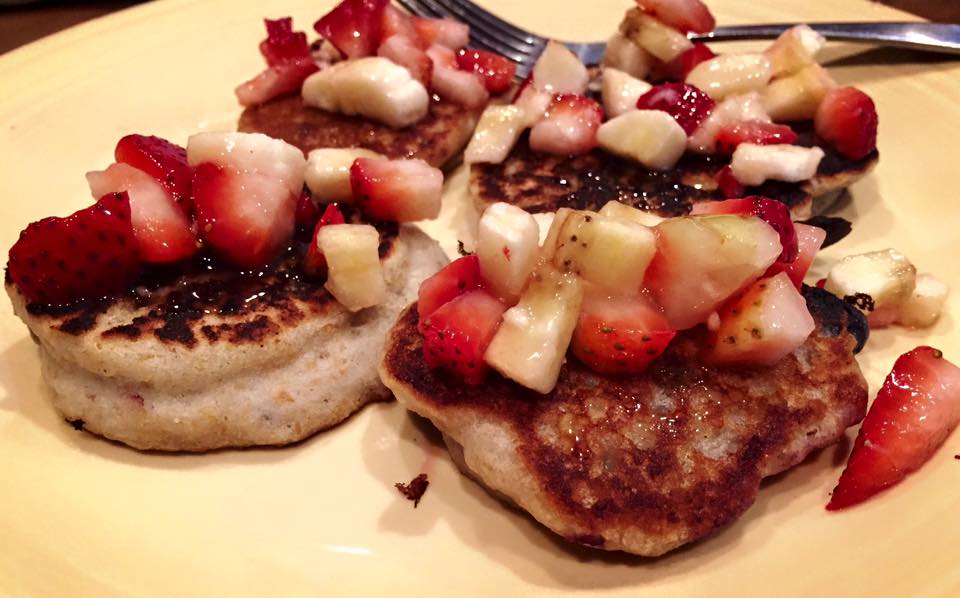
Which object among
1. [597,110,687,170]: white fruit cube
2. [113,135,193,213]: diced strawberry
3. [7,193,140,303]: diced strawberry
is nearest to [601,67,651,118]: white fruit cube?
[597,110,687,170]: white fruit cube

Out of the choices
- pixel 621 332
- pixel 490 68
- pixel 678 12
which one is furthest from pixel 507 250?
pixel 678 12

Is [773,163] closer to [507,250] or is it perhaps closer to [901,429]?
[901,429]

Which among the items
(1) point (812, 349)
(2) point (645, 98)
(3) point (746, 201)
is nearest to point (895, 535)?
(1) point (812, 349)

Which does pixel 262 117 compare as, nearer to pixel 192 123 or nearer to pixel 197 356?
pixel 192 123

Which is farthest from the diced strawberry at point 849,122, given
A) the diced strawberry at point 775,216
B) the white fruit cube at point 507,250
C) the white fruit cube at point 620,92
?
the white fruit cube at point 507,250

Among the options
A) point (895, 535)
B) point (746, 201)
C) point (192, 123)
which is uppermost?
point (746, 201)
